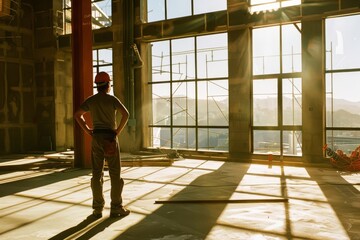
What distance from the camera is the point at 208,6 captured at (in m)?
13.5

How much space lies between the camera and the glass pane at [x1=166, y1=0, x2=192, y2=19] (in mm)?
13750

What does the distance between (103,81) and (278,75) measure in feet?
26.5

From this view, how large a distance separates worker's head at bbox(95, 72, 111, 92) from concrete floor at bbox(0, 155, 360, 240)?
184 centimetres

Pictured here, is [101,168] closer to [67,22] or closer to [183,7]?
[183,7]

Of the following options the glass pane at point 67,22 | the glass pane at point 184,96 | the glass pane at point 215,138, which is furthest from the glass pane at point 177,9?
the glass pane at point 215,138

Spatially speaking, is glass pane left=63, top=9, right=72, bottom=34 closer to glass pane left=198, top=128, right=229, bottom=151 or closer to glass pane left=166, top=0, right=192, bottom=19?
glass pane left=166, top=0, right=192, bottom=19

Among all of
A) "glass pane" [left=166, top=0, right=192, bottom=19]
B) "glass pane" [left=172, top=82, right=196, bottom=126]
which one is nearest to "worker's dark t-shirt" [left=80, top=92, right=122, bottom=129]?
"glass pane" [left=166, top=0, right=192, bottom=19]

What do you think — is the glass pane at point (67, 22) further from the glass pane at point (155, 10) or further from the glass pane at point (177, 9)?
the glass pane at point (177, 9)

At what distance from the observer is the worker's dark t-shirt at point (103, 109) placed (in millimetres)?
5156

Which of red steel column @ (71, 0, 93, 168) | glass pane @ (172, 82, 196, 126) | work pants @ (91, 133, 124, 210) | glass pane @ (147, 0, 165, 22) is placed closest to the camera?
work pants @ (91, 133, 124, 210)

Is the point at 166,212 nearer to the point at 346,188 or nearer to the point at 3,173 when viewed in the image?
the point at 346,188

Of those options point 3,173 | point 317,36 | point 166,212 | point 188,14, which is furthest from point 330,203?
point 188,14

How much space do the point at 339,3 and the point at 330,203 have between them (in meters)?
6.87

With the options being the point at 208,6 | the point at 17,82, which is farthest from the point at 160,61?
the point at 208,6
